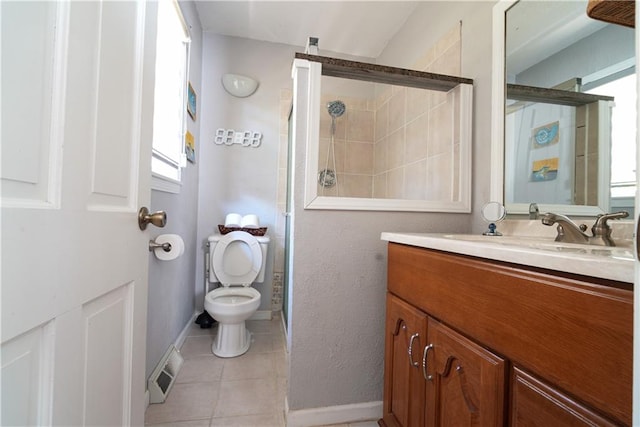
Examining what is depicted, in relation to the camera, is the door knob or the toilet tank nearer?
the door knob

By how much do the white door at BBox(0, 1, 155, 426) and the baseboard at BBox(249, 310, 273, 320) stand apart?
179 centimetres

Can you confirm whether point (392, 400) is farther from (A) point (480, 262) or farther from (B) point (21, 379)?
(B) point (21, 379)

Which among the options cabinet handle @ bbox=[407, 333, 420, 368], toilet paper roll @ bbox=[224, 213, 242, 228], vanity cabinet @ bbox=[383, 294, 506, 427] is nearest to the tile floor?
vanity cabinet @ bbox=[383, 294, 506, 427]

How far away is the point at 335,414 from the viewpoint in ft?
4.03

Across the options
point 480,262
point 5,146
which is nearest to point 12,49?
point 5,146

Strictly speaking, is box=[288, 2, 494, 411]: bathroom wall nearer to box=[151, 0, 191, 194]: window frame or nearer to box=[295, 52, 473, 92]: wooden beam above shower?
box=[295, 52, 473, 92]: wooden beam above shower

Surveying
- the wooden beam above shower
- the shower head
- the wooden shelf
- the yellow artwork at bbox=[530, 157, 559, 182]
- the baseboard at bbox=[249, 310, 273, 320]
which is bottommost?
the baseboard at bbox=[249, 310, 273, 320]

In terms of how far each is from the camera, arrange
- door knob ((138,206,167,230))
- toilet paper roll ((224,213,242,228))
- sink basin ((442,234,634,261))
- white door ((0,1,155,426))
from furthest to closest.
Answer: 1. toilet paper roll ((224,213,242,228))
2. door knob ((138,206,167,230))
3. sink basin ((442,234,634,261))
4. white door ((0,1,155,426))

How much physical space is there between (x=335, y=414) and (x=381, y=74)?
159cm

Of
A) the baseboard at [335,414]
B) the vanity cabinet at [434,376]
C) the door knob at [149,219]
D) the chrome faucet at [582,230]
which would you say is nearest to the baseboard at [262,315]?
the baseboard at [335,414]

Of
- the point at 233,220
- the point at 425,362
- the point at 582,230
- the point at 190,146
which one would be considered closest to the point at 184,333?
the point at 233,220

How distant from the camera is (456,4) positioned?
1.47m

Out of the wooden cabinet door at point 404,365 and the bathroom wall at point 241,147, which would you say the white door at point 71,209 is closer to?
the wooden cabinet door at point 404,365

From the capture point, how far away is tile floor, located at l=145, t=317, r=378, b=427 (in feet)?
4.14
